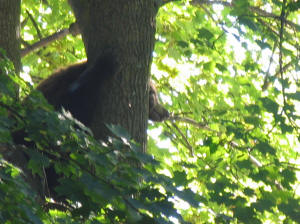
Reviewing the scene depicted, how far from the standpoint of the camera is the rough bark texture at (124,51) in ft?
11.6

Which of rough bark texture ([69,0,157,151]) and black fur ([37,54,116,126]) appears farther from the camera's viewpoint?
black fur ([37,54,116,126])

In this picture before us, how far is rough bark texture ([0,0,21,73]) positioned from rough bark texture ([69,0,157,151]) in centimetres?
53

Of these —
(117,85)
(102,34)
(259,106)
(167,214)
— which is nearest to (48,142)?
(167,214)

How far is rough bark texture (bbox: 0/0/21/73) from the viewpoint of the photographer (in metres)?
4.01

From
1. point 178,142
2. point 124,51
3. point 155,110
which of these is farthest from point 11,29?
point 178,142

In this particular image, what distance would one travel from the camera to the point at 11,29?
4109 mm

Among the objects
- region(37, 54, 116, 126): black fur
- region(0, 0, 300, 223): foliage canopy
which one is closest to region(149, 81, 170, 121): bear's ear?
region(0, 0, 300, 223): foliage canopy

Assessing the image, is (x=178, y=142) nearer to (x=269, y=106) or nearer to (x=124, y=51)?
(x=269, y=106)

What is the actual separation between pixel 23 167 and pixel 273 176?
5.38 ft

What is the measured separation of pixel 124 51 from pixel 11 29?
3.23 feet

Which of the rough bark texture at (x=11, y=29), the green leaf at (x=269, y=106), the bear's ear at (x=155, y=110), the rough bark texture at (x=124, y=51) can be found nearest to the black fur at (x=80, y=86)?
the rough bark texture at (x=124, y=51)

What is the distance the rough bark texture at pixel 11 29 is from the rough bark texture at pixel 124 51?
21.0 inches

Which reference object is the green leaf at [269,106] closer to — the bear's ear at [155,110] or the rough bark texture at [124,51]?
the rough bark texture at [124,51]

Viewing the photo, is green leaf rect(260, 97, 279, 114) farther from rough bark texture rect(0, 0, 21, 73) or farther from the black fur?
rough bark texture rect(0, 0, 21, 73)
